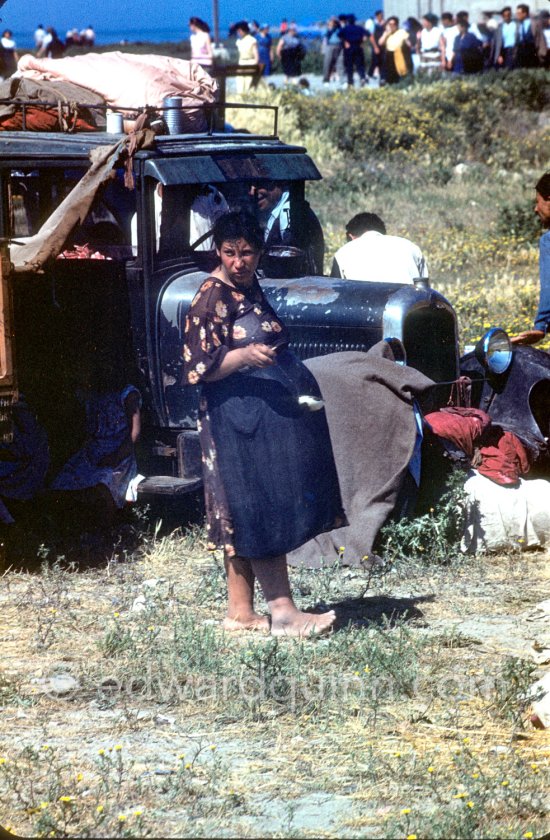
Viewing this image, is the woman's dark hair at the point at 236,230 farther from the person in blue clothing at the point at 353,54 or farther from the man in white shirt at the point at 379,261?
the person in blue clothing at the point at 353,54

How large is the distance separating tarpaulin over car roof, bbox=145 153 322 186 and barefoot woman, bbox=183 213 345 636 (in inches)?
85.1

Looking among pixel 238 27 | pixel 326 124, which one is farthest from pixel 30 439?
pixel 326 124

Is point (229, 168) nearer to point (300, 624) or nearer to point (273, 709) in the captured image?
point (300, 624)

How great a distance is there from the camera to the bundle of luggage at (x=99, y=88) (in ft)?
26.5

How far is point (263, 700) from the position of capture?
485 centimetres

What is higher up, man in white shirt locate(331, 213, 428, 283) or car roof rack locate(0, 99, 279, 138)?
car roof rack locate(0, 99, 279, 138)

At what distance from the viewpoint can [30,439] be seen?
705cm

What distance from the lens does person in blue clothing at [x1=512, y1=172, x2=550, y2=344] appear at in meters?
8.02

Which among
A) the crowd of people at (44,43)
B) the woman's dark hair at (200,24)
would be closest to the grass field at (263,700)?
the woman's dark hair at (200,24)

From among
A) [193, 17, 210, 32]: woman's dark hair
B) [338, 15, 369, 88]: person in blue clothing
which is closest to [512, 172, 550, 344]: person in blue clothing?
[193, 17, 210, 32]: woman's dark hair

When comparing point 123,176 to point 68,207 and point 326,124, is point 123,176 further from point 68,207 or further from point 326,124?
point 326,124

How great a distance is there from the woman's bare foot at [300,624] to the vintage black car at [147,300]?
1.82 metres

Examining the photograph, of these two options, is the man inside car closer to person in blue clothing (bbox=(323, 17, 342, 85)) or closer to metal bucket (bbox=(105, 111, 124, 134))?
metal bucket (bbox=(105, 111, 124, 134))

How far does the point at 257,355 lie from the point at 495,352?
3215 mm
